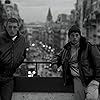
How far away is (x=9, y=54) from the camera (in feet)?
15.6

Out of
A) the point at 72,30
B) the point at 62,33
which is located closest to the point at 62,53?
the point at 72,30

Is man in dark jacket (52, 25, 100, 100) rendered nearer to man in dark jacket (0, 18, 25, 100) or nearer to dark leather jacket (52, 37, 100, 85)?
dark leather jacket (52, 37, 100, 85)

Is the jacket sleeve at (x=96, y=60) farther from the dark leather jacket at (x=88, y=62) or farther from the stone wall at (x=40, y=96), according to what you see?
the stone wall at (x=40, y=96)

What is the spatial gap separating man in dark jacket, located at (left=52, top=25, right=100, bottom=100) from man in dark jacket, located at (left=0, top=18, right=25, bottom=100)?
964mm

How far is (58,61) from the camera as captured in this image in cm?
526

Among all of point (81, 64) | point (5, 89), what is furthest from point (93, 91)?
point (5, 89)

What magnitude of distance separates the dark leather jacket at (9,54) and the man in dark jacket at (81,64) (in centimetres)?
94

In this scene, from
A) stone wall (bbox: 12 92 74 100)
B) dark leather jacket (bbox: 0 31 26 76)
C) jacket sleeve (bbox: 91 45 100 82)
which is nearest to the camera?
jacket sleeve (bbox: 91 45 100 82)

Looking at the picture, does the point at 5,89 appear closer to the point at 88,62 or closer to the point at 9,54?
the point at 9,54

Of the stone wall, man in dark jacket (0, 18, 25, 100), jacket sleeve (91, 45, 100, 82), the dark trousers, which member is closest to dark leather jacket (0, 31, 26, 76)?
man in dark jacket (0, 18, 25, 100)

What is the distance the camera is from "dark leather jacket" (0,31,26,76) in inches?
186

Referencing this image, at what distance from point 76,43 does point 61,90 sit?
151cm

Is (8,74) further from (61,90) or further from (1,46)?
(61,90)

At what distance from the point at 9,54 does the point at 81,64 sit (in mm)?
1393
